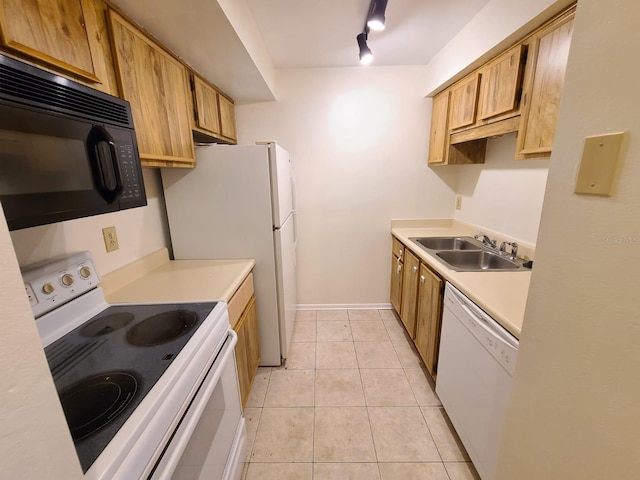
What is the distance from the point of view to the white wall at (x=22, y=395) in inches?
12.2

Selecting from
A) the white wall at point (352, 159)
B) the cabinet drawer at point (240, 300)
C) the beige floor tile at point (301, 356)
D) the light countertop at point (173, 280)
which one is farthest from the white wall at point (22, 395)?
the white wall at point (352, 159)

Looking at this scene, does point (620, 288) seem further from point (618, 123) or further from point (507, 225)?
point (507, 225)

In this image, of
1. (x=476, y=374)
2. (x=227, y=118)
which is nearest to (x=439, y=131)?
(x=227, y=118)

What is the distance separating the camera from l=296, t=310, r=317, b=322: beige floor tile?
110 inches

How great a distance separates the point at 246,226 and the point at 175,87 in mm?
870

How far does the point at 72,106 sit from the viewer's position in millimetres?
714

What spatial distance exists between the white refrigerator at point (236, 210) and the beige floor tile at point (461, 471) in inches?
53.8

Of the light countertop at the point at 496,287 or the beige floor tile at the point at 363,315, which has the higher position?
the light countertop at the point at 496,287

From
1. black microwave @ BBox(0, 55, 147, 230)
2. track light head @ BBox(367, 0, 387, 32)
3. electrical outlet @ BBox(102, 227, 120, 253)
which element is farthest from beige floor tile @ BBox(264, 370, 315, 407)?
track light head @ BBox(367, 0, 387, 32)

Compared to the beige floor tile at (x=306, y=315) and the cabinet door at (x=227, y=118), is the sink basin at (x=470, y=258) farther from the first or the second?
the cabinet door at (x=227, y=118)

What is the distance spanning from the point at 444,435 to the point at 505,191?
169cm

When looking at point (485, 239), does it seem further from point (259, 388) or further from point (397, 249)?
point (259, 388)

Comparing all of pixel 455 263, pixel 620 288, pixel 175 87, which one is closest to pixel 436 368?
pixel 455 263

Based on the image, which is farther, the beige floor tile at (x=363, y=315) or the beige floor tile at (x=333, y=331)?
the beige floor tile at (x=363, y=315)
